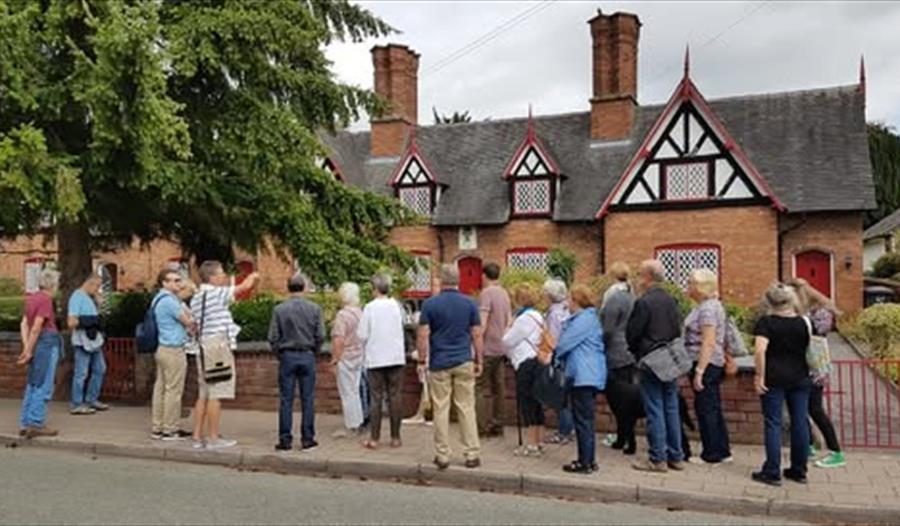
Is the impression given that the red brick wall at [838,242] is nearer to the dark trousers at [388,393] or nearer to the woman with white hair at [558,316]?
the woman with white hair at [558,316]

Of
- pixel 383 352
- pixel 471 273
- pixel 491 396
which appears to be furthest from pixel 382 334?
pixel 471 273

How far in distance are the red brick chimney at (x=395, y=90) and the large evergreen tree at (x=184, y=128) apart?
681 inches

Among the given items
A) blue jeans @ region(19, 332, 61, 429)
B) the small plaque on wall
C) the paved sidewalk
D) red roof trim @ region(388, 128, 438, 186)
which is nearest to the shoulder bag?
the paved sidewalk

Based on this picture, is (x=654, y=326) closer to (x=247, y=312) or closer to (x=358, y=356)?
(x=358, y=356)

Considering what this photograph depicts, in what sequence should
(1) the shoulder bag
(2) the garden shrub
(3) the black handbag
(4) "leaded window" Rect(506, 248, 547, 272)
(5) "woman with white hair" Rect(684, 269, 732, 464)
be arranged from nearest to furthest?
(1) the shoulder bag, (5) "woman with white hair" Rect(684, 269, 732, 464), (3) the black handbag, (4) "leaded window" Rect(506, 248, 547, 272), (2) the garden shrub

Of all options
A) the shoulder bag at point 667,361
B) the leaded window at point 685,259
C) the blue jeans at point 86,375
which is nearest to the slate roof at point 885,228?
the leaded window at point 685,259

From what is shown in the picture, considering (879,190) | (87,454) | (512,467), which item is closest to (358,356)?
(512,467)

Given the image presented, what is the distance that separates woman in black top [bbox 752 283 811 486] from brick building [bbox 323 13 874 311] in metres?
15.7

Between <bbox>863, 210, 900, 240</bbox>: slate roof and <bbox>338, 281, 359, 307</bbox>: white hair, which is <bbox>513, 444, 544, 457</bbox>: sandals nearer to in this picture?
<bbox>338, 281, 359, 307</bbox>: white hair

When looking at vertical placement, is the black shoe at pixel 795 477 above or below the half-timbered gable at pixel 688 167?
below

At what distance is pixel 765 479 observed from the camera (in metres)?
7.21

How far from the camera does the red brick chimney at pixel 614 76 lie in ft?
92.9

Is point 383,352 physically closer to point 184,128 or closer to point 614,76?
point 184,128

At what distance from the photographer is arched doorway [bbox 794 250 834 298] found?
24.7m
